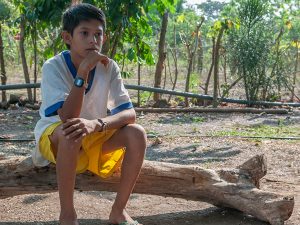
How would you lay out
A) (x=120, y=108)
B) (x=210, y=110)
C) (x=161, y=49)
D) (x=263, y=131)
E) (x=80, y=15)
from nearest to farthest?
1. (x=80, y=15)
2. (x=120, y=108)
3. (x=263, y=131)
4. (x=210, y=110)
5. (x=161, y=49)

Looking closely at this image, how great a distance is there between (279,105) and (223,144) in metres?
3.97

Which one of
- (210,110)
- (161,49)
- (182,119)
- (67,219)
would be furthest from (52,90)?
(161,49)

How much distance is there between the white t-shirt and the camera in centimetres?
293

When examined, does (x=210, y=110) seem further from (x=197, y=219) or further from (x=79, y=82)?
(x=79, y=82)

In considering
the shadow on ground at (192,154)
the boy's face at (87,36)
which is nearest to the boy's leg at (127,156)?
the boy's face at (87,36)

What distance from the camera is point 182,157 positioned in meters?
5.37

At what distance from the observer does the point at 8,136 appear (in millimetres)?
6555

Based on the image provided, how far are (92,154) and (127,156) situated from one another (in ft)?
0.65

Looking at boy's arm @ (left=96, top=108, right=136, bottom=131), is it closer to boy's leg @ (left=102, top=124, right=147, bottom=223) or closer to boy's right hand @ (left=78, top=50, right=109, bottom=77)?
boy's leg @ (left=102, top=124, right=147, bottom=223)

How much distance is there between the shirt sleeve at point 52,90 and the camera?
2.90 m

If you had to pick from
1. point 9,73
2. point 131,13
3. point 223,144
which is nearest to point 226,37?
point 131,13

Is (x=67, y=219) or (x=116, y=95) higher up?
(x=116, y=95)

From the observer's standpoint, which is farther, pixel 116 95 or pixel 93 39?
pixel 116 95

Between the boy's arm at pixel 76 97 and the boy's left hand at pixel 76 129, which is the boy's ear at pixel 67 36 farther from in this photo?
the boy's left hand at pixel 76 129
